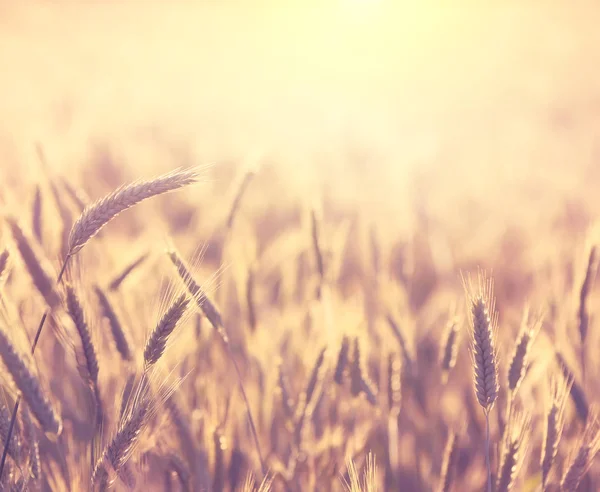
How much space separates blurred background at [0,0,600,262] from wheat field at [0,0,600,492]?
0.17 feet

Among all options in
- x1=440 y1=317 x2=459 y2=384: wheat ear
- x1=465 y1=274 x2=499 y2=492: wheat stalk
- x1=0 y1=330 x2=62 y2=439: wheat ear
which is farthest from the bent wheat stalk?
x1=440 y1=317 x2=459 y2=384: wheat ear

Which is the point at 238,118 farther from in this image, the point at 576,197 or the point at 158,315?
the point at 158,315

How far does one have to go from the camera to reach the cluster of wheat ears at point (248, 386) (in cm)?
98

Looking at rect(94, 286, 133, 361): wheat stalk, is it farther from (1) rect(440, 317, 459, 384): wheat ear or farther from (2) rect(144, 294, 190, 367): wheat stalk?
(1) rect(440, 317, 459, 384): wheat ear

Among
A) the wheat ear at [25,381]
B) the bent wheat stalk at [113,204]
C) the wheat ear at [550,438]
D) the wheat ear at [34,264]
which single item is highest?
the bent wheat stalk at [113,204]

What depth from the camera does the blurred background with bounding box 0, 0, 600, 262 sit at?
13.0 ft

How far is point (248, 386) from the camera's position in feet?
5.70

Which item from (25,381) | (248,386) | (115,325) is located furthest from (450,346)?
(25,381)

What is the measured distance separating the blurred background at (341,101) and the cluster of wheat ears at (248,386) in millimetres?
429

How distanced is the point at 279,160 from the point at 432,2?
10404 mm

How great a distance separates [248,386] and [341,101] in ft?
18.6

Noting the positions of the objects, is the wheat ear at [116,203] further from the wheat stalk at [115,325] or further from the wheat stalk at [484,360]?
the wheat stalk at [484,360]

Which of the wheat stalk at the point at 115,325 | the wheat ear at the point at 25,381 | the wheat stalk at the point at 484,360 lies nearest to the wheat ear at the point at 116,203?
the wheat ear at the point at 25,381

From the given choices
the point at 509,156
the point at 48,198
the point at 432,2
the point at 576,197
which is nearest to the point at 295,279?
the point at 48,198
